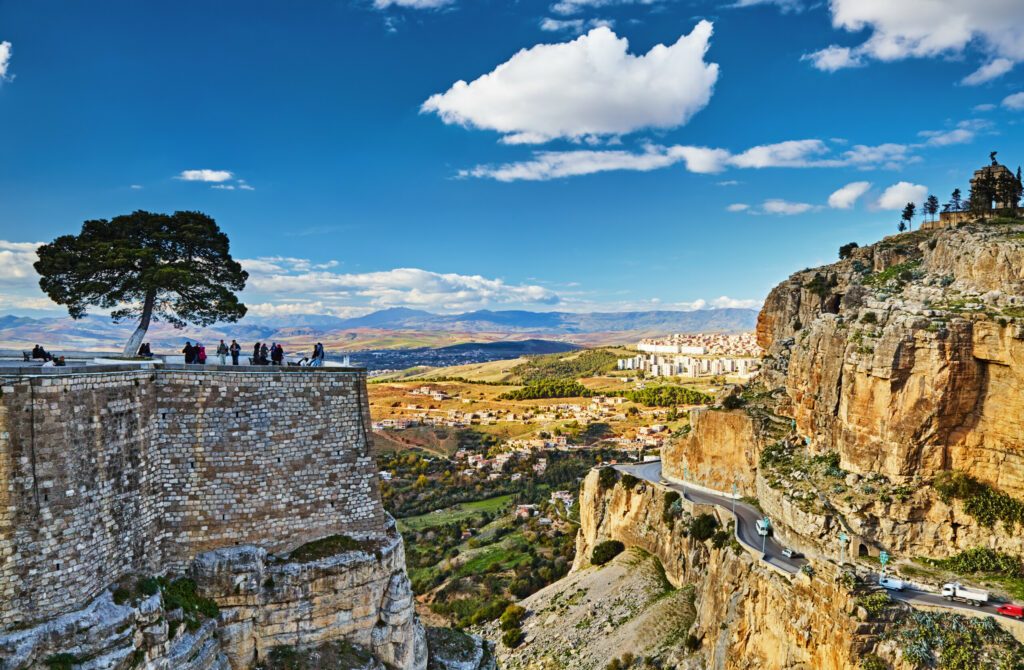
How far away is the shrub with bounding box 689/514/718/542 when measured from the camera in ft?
111

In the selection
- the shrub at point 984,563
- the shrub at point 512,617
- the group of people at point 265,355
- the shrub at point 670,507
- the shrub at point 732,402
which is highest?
the group of people at point 265,355

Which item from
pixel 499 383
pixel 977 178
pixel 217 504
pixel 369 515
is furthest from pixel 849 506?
pixel 499 383

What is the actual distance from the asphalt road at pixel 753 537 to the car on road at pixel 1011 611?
0.66ft

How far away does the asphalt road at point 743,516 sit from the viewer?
26.0 metres

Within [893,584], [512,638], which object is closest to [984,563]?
[893,584]

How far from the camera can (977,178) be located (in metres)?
49.8

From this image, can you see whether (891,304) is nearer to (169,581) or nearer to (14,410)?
(169,581)

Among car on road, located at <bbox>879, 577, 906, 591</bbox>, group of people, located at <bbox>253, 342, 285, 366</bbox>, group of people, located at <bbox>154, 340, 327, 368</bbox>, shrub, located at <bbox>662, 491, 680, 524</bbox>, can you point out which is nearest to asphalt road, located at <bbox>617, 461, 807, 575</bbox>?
shrub, located at <bbox>662, 491, 680, 524</bbox>

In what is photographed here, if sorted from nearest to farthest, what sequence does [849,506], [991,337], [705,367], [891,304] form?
[991,337]
[849,506]
[891,304]
[705,367]

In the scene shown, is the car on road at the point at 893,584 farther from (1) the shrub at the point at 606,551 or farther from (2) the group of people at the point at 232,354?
(1) the shrub at the point at 606,551

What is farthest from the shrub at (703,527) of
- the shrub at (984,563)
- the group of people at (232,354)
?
the group of people at (232,354)

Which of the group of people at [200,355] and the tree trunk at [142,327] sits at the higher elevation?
the tree trunk at [142,327]

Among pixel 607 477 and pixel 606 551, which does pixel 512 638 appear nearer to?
pixel 606 551

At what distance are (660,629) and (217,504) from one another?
2599 centimetres
